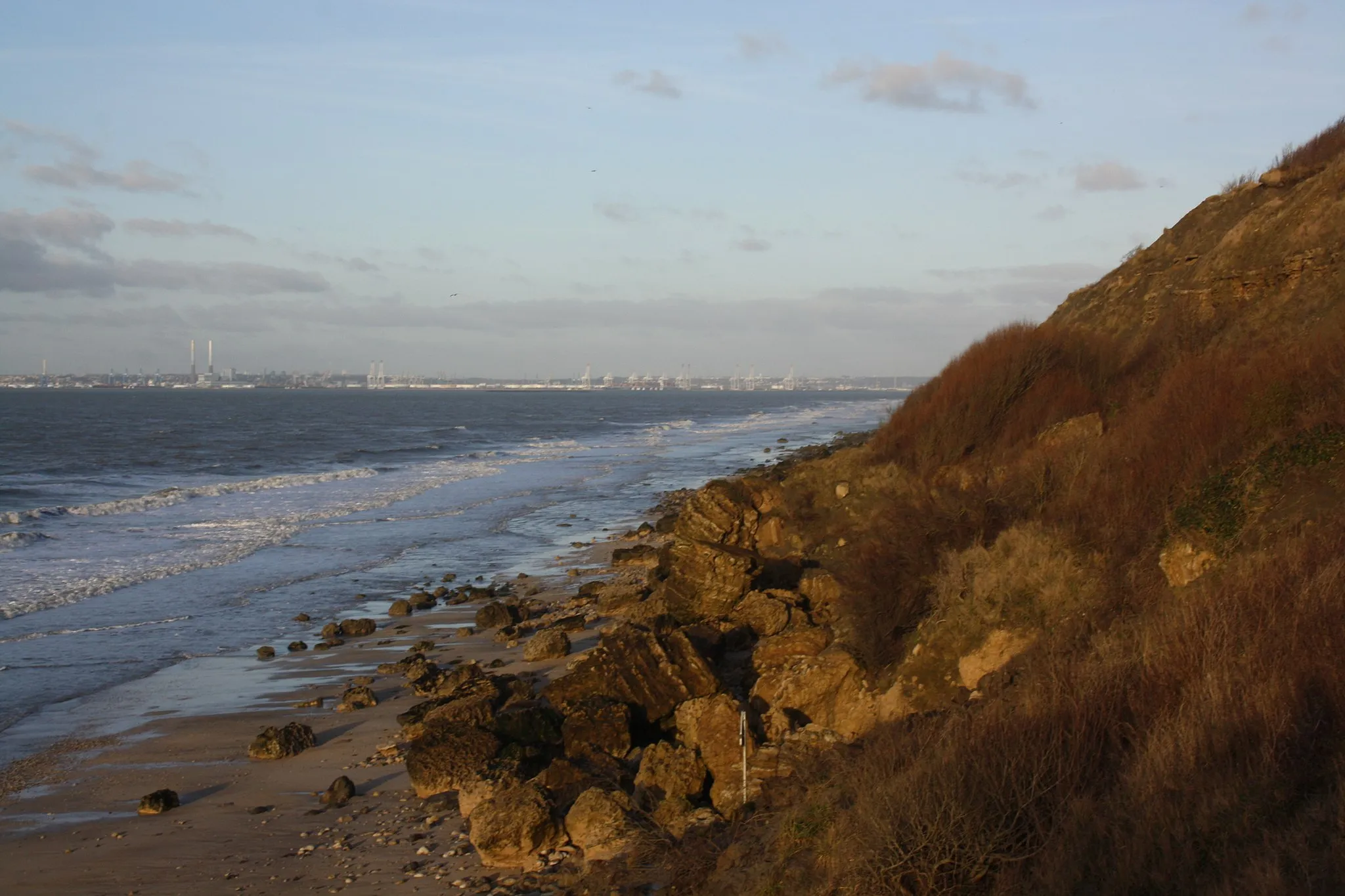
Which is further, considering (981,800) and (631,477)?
(631,477)

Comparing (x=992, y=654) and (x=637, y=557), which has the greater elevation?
(x=992, y=654)

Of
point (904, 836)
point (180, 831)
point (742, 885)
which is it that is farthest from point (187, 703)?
point (904, 836)

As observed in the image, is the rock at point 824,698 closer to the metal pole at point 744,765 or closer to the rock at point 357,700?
the metal pole at point 744,765

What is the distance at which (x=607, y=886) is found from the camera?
7.34 meters

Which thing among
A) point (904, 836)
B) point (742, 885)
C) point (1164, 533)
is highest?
point (1164, 533)

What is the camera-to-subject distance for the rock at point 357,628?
1717 centimetres

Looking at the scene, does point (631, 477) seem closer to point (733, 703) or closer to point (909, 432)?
point (909, 432)

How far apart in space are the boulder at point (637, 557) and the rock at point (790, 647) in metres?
9.88

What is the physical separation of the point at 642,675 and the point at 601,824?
2.63m

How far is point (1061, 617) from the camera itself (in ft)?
29.4

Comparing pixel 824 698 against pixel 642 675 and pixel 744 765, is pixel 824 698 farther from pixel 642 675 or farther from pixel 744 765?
pixel 744 765

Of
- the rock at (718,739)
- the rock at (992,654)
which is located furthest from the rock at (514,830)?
the rock at (992,654)

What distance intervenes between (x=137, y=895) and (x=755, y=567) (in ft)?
26.1

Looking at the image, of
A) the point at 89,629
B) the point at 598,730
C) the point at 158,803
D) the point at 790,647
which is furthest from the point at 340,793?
the point at 89,629
